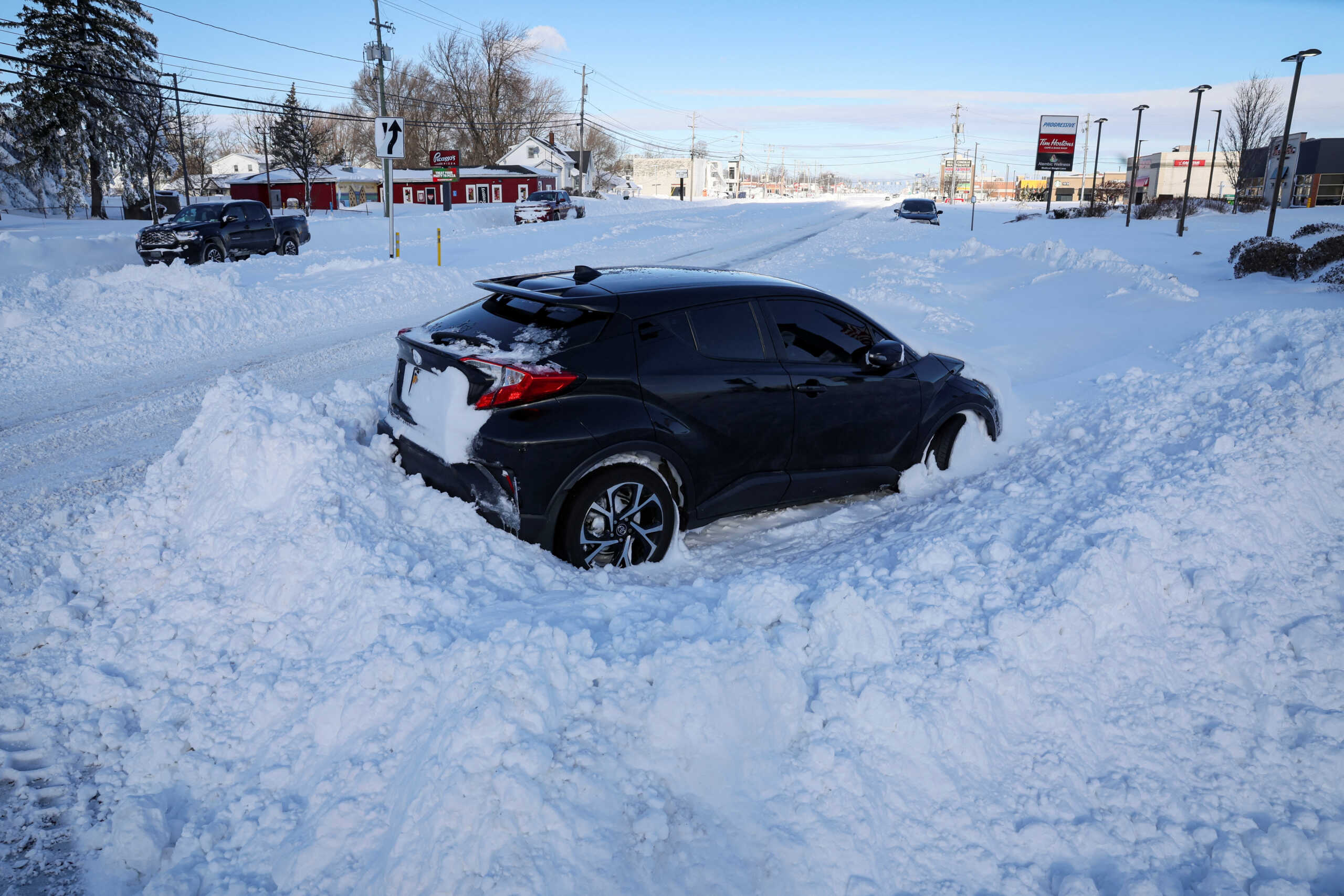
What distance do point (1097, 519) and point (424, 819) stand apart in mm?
3755

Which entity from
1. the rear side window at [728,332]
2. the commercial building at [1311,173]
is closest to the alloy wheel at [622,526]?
the rear side window at [728,332]

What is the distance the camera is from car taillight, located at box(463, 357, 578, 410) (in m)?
4.33

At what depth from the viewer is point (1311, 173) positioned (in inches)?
2251

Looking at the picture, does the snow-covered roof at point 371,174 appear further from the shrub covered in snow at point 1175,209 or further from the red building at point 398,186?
the shrub covered in snow at point 1175,209

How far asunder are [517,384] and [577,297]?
31.1 inches

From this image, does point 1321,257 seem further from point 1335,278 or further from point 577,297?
point 577,297

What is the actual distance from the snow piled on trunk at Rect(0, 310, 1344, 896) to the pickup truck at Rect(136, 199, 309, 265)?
19.8 meters

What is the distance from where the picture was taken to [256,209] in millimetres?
24297

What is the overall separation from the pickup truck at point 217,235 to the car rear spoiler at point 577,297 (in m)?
19.2

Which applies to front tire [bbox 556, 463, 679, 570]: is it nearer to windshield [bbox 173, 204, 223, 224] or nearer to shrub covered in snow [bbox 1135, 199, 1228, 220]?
windshield [bbox 173, 204, 223, 224]

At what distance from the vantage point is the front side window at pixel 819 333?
5.38 meters

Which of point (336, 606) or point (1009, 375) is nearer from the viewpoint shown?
point (336, 606)

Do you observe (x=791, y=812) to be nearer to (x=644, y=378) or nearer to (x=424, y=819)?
(x=424, y=819)

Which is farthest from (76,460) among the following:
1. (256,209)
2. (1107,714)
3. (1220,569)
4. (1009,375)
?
(256,209)
